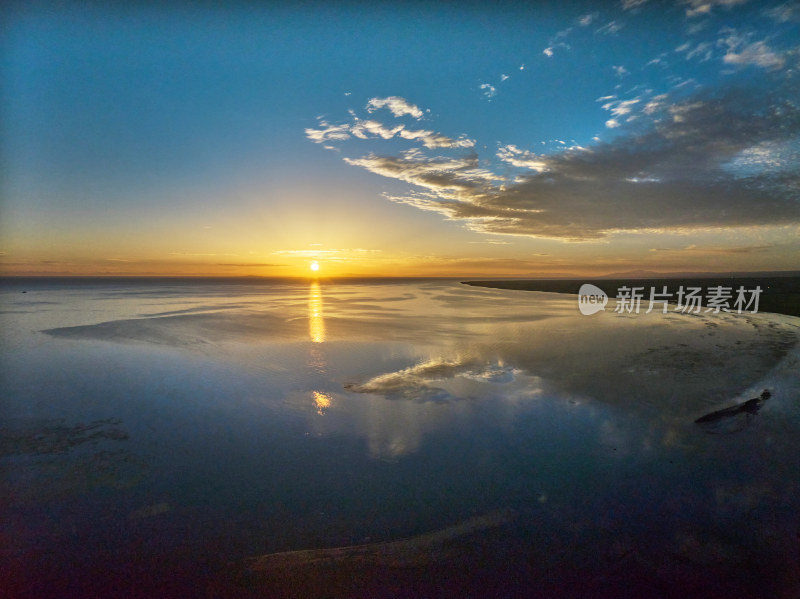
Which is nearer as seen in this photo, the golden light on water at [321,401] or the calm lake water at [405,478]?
the calm lake water at [405,478]

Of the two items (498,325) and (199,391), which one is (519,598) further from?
(498,325)

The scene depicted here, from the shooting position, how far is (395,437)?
8.81m

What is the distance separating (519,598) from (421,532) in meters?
1.53

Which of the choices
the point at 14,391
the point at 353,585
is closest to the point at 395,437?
the point at 353,585

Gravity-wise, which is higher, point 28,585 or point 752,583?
point 752,583

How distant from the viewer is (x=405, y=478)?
703 centimetres

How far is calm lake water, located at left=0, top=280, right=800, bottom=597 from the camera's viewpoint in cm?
489

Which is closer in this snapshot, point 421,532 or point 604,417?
point 421,532

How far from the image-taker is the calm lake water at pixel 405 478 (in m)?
4.89

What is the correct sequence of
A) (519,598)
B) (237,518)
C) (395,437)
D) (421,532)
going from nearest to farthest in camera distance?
(519,598), (421,532), (237,518), (395,437)

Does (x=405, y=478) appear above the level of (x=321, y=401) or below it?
above

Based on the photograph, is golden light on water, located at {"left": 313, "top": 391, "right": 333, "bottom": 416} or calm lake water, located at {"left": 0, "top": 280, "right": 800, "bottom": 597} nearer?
calm lake water, located at {"left": 0, "top": 280, "right": 800, "bottom": 597}

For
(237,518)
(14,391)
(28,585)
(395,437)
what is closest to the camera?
(28,585)

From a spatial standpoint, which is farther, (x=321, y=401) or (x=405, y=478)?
(x=321, y=401)
